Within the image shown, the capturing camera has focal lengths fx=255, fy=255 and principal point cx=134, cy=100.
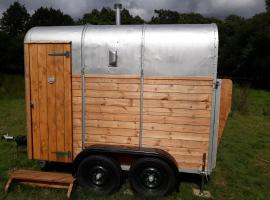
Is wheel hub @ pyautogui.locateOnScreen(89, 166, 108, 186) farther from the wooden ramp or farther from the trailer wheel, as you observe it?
the wooden ramp

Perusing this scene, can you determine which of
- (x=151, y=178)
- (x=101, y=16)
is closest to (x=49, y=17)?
(x=101, y=16)

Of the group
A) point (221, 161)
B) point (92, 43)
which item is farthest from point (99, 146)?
point (221, 161)

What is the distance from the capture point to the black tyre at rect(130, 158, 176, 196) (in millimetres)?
4613

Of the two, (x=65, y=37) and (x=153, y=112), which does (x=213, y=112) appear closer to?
(x=153, y=112)

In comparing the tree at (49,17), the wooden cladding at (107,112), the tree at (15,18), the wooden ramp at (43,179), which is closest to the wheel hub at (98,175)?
the wooden ramp at (43,179)

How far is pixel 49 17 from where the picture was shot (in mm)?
51562

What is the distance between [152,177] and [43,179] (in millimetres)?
2130

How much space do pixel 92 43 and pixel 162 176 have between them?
281 cm

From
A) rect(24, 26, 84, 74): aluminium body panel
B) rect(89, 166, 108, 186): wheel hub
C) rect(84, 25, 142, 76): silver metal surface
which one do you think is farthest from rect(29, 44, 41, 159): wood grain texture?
rect(89, 166, 108, 186): wheel hub

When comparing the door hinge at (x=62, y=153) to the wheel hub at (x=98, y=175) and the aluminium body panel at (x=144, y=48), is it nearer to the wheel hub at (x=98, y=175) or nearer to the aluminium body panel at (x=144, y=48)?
the wheel hub at (x=98, y=175)

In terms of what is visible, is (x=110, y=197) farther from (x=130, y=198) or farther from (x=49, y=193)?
(x=49, y=193)

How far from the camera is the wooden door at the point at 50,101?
195 inches

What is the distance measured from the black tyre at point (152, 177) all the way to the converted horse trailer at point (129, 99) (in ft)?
0.06

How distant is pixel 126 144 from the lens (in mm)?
4871
